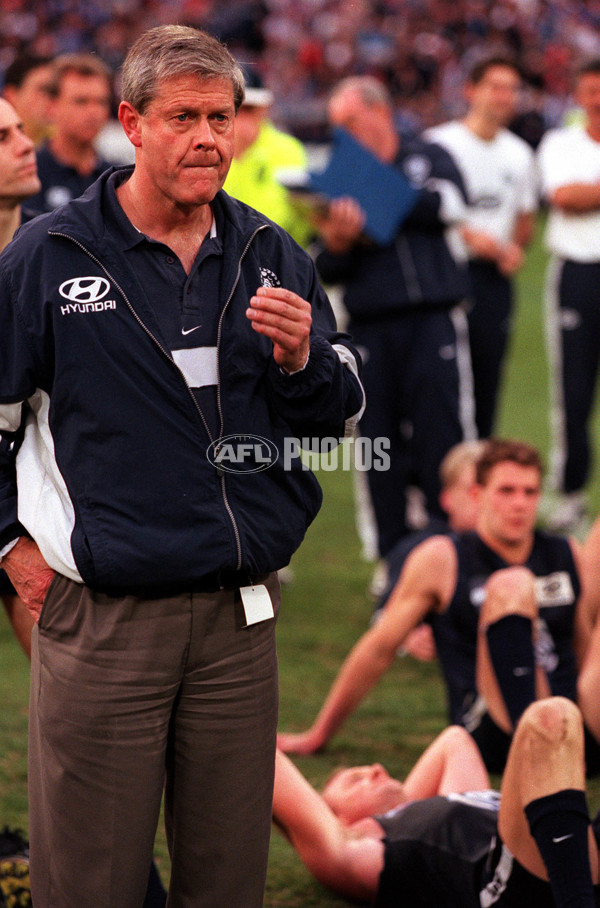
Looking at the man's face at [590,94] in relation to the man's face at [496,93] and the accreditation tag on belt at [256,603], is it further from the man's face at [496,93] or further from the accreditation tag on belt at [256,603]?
the accreditation tag on belt at [256,603]

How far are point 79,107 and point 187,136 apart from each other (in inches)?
128

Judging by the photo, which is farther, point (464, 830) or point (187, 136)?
point (464, 830)

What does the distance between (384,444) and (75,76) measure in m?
2.03

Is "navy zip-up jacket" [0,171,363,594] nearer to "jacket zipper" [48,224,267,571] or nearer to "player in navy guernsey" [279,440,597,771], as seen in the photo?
"jacket zipper" [48,224,267,571]

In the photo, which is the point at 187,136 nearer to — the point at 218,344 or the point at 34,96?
the point at 218,344

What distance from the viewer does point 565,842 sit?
2.97 m

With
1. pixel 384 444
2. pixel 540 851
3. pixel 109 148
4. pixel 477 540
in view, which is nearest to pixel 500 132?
pixel 384 444

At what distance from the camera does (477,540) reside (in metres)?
4.58

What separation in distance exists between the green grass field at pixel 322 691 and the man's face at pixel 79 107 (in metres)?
2.20

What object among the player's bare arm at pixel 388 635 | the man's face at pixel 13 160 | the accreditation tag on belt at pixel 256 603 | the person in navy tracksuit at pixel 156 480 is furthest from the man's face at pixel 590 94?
the accreditation tag on belt at pixel 256 603

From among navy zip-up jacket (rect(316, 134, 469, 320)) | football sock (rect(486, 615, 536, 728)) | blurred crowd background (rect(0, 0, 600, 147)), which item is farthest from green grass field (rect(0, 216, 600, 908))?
blurred crowd background (rect(0, 0, 600, 147))

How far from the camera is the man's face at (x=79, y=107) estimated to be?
17.4ft

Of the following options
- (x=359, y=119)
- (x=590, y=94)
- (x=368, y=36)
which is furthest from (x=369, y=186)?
(x=368, y=36)

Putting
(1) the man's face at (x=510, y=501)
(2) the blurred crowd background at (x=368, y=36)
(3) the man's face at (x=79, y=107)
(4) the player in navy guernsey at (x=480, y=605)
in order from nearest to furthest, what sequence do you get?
(4) the player in navy guernsey at (x=480, y=605), (1) the man's face at (x=510, y=501), (3) the man's face at (x=79, y=107), (2) the blurred crowd background at (x=368, y=36)
